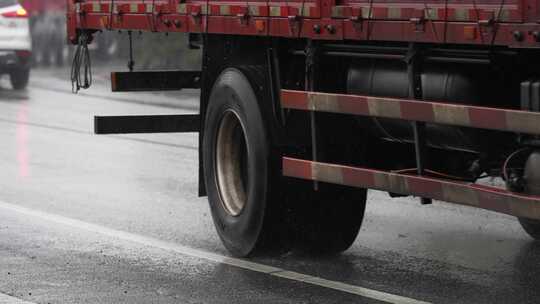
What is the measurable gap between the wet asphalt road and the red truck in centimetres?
39

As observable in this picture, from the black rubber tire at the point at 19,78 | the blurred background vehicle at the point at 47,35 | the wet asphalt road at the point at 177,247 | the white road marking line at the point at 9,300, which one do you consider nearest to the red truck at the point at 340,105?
the wet asphalt road at the point at 177,247

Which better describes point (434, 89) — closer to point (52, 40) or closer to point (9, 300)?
point (9, 300)

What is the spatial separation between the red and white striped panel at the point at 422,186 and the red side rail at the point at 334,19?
736 mm

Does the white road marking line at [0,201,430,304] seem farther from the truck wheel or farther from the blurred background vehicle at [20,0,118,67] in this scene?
the blurred background vehicle at [20,0,118,67]

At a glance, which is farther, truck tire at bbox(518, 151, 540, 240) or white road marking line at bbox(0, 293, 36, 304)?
white road marking line at bbox(0, 293, 36, 304)

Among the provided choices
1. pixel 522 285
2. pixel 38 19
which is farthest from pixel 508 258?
pixel 38 19

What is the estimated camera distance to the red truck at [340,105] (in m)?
6.64

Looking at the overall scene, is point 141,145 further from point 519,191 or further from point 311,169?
point 519,191

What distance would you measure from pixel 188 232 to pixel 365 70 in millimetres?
2393

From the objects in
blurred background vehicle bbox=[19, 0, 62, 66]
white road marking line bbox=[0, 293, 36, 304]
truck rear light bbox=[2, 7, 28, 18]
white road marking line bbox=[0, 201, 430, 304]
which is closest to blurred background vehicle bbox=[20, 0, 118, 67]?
blurred background vehicle bbox=[19, 0, 62, 66]

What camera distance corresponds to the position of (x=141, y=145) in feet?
49.4

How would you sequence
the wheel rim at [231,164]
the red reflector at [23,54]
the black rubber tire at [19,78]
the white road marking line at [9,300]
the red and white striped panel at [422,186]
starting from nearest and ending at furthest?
the red and white striped panel at [422,186], the white road marking line at [9,300], the wheel rim at [231,164], the red reflector at [23,54], the black rubber tire at [19,78]

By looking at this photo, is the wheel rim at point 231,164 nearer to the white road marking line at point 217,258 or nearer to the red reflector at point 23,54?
the white road marking line at point 217,258

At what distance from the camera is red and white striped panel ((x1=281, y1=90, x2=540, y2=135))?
6.38m
